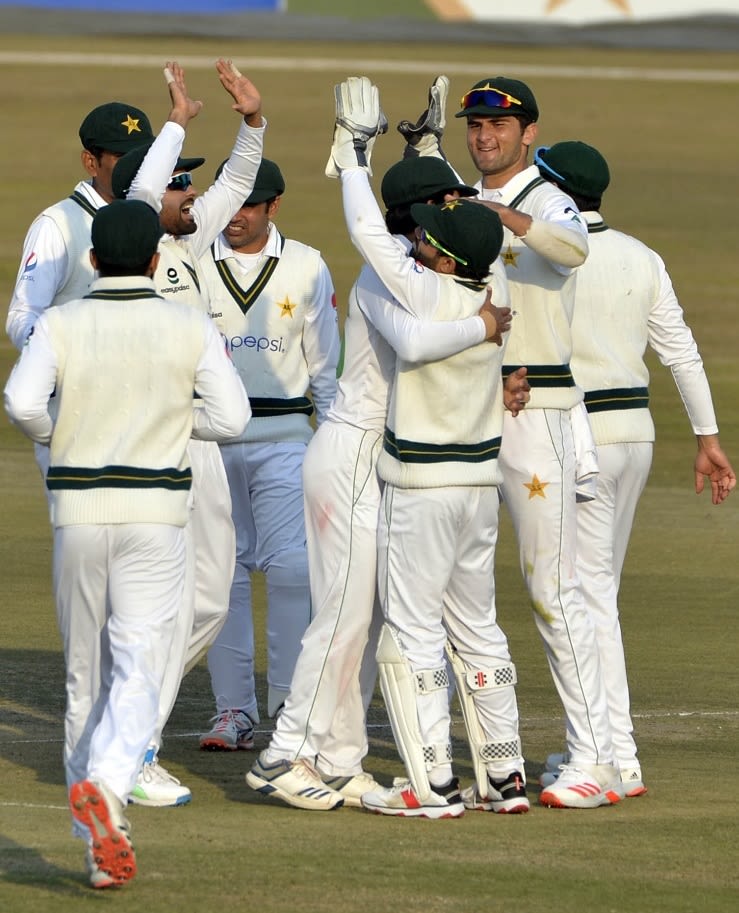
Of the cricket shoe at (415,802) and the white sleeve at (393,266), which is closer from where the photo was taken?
the white sleeve at (393,266)

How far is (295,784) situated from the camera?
21.5 feet

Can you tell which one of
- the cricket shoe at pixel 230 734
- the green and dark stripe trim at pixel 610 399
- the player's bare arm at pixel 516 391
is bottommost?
the cricket shoe at pixel 230 734

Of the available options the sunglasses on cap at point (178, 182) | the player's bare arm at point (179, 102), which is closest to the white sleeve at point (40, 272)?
the sunglasses on cap at point (178, 182)

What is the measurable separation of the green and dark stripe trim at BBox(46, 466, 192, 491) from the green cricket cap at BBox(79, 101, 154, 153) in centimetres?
187

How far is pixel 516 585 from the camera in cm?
1153

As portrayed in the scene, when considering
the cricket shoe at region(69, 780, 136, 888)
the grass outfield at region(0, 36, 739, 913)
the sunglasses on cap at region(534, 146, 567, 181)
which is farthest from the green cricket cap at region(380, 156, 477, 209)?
the cricket shoe at region(69, 780, 136, 888)

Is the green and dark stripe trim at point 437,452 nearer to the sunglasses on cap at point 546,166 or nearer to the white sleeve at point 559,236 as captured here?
the white sleeve at point 559,236

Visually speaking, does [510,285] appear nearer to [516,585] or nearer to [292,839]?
[292,839]

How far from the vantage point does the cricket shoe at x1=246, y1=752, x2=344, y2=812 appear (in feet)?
21.5

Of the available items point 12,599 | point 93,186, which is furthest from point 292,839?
point 12,599

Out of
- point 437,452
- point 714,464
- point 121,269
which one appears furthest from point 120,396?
point 714,464

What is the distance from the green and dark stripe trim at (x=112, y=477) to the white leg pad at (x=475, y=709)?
1.35 meters

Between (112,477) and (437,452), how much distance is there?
1157mm

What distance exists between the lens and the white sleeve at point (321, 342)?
8211 mm
